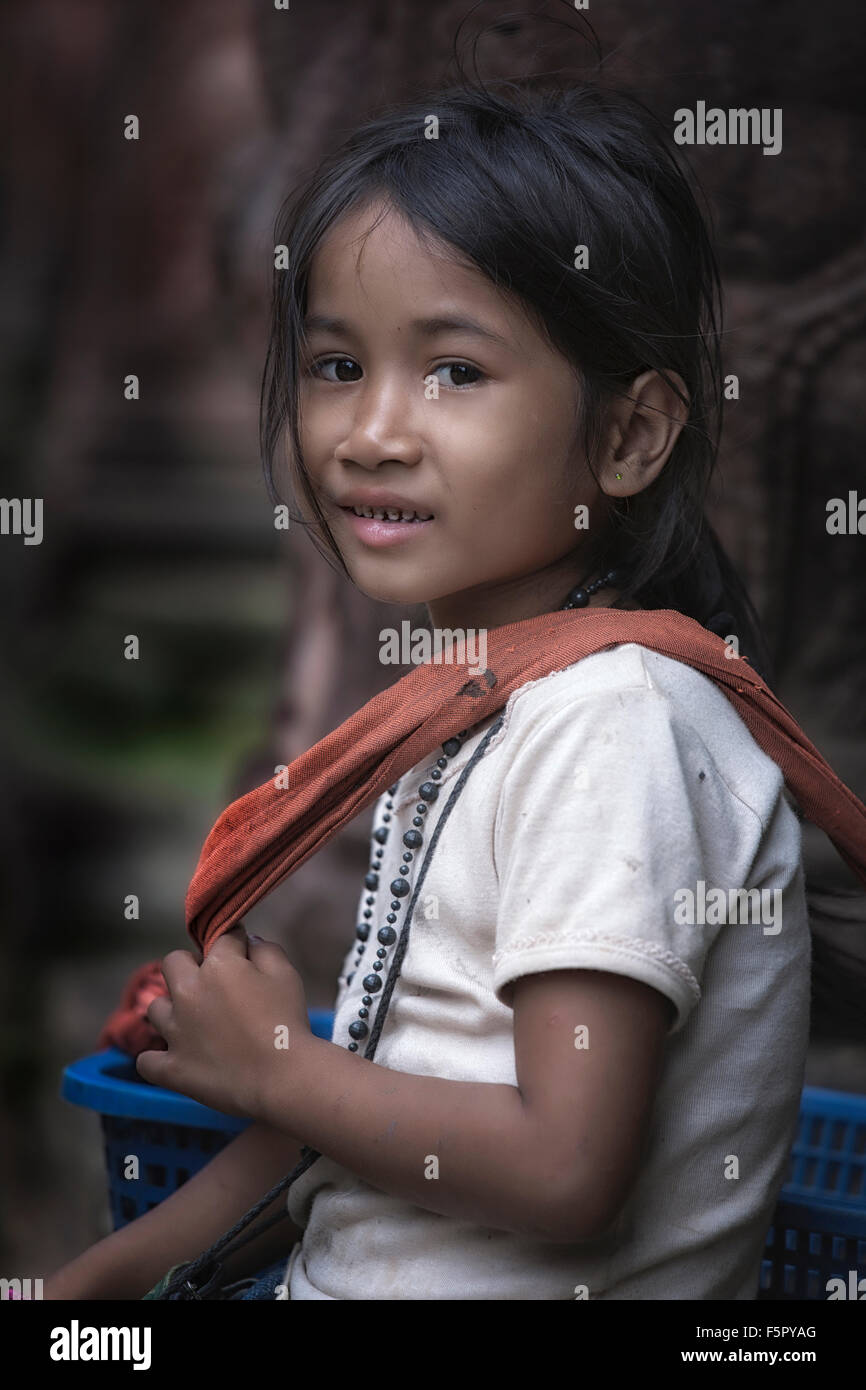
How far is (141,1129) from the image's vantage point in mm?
1582

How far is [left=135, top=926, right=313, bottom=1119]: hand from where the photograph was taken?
117cm

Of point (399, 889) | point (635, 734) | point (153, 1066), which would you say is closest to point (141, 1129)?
point (153, 1066)

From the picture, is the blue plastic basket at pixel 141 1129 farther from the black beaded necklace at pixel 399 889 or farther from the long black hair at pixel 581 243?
the long black hair at pixel 581 243

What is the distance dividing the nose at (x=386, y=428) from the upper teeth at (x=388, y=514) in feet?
0.17

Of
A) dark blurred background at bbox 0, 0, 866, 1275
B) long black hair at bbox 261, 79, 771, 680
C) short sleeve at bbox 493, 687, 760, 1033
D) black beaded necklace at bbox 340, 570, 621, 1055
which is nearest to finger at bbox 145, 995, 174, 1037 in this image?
black beaded necklace at bbox 340, 570, 621, 1055

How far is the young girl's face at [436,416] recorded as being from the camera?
3.94ft

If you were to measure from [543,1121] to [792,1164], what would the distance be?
898 mm

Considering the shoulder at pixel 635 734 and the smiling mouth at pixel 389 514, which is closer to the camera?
the shoulder at pixel 635 734

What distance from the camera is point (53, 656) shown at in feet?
12.1

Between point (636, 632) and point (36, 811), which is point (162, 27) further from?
point (636, 632)

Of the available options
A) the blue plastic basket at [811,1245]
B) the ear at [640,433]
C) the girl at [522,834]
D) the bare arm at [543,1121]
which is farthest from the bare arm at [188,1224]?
the ear at [640,433]

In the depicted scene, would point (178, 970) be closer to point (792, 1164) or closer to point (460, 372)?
point (460, 372)

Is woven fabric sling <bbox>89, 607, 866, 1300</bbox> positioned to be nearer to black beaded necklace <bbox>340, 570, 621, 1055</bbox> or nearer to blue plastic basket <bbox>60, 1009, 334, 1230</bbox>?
black beaded necklace <bbox>340, 570, 621, 1055</bbox>
